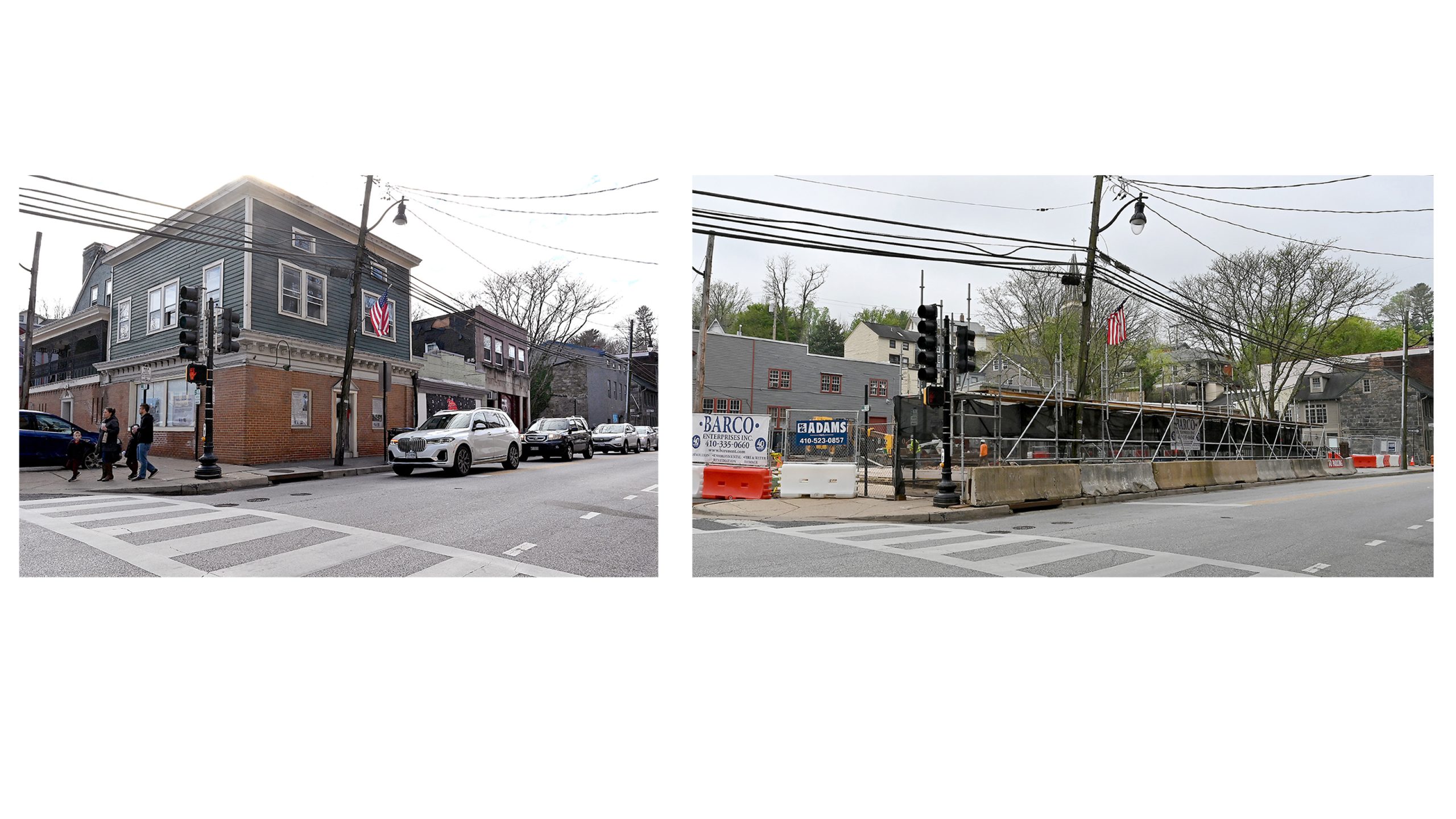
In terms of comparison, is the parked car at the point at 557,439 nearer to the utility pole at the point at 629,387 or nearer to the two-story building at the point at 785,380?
the utility pole at the point at 629,387

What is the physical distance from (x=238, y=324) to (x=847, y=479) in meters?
7.20

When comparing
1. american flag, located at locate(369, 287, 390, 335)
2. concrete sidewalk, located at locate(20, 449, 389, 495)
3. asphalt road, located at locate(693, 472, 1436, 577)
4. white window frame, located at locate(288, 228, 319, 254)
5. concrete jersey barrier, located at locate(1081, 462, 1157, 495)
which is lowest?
asphalt road, located at locate(693, 472, 1436, 577)

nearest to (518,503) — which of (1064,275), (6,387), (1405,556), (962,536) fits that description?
(6,387)

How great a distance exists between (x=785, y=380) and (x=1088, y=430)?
591 centimetres

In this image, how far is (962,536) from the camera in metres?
6.93

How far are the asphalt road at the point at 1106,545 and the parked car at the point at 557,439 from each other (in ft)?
3.98

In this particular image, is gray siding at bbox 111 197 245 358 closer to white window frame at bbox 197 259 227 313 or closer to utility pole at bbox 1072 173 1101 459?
white window frame at bbox 197 259 227 313

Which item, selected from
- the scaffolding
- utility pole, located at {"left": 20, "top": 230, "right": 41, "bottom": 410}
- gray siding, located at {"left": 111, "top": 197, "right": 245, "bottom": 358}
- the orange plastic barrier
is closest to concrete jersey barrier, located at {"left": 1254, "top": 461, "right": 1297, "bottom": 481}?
the scaffolding

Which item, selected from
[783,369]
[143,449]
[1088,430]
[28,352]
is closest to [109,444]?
[143,449]

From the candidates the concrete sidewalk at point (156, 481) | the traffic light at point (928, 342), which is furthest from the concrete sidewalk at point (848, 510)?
the concrete sidewalk at point (156, 481)

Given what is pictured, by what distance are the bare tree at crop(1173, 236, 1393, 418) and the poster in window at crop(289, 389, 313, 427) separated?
940 cm

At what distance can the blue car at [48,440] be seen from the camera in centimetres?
444

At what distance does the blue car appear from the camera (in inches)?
175

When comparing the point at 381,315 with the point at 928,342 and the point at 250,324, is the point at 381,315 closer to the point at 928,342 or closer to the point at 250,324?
the point at 250,324
